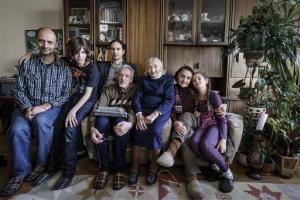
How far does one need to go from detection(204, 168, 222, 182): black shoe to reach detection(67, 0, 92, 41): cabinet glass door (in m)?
2.07

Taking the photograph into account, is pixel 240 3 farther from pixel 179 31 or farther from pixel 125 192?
pixel 125 192

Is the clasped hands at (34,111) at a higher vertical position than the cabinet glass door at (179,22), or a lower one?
lower

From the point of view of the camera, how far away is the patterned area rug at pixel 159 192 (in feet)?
5.49

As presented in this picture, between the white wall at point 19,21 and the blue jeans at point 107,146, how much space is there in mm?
1951

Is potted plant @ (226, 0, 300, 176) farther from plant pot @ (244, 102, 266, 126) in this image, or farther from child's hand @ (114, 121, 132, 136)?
child's hand @ (114, 121, 132, 136)

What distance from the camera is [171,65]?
3064mm

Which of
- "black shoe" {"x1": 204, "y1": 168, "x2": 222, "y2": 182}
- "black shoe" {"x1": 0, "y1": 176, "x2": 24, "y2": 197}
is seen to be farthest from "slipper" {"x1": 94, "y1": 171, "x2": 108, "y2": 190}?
"black shoe" {"x1": 204, "y1": 168, "x2": 222, "y2": 182}

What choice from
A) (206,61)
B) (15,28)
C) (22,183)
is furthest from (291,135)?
(15,28)

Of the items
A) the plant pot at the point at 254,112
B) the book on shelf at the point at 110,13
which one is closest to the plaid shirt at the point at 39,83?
the book on shelf at the point at 110,13

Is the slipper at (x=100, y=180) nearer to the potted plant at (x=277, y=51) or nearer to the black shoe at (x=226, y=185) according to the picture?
the black shoe at (x=226, y=185)

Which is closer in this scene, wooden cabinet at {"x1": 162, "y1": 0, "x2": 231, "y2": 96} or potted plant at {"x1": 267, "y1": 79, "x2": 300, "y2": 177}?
potted plant at {"x1": 267, "y1": 79, "x2": 300, "y2": 177}

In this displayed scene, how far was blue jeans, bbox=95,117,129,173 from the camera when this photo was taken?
6.12ft

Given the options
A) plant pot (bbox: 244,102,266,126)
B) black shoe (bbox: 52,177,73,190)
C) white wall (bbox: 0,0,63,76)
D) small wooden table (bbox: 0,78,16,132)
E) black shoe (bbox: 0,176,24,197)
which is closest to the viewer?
black shoe (bbox: 0,176,24,197)

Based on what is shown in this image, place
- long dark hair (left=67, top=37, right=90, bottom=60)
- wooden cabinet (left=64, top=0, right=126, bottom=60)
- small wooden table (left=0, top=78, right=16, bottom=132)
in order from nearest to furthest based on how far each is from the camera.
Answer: long dark hair (left=67, top=37, right=90, bottom=60)
wooden cabinet (left=64, top=0, right=126, bottom=60)
small wooden table (left=0, top=78, right=16, bottom=132)
